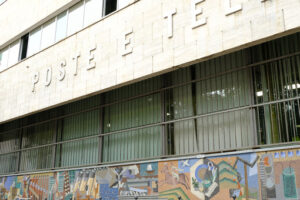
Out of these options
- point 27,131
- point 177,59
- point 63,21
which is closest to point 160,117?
point 177,59

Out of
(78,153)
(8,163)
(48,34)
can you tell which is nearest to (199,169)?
(78,153)

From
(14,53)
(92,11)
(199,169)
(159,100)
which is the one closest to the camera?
(199,169)

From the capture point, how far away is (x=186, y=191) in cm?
979

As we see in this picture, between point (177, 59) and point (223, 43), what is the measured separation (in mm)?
1503

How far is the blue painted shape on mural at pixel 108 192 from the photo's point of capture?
11656 millimetres

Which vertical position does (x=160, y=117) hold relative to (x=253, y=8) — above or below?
below

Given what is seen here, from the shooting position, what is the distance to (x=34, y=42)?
16.9 metres

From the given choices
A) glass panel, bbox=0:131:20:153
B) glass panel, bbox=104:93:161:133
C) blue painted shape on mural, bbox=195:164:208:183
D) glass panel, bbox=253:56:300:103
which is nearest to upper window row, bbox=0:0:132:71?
glass panel, bbox=104:93:161:133

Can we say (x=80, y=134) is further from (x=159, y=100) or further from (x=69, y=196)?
(x=159, y=100)

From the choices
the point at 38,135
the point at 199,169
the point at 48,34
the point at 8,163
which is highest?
the point at 48,34

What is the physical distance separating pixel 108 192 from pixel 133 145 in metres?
1.81

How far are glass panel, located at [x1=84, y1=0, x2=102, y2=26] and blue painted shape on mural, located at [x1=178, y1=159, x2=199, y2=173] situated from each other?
21.7 ft

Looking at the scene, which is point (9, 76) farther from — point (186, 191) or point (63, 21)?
point (186, 191)

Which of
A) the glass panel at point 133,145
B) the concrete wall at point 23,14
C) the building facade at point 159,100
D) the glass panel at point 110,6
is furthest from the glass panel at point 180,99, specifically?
the concrete wall at point 23,14
